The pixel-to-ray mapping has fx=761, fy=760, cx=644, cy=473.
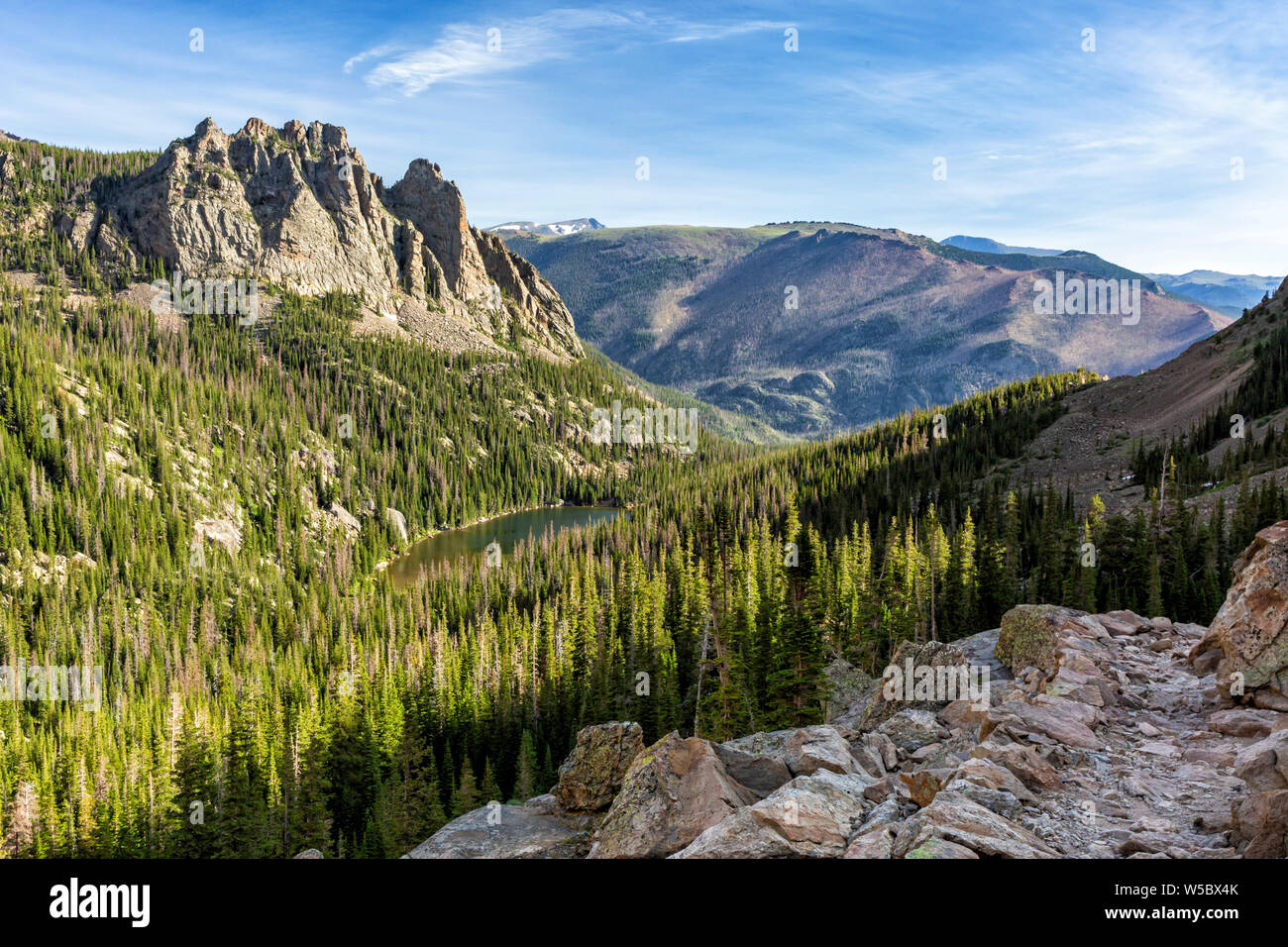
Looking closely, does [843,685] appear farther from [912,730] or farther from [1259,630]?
[1259,630]

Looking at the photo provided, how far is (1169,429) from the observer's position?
135125 millimetres

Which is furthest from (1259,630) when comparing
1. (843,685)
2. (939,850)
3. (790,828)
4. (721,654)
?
(721,654)

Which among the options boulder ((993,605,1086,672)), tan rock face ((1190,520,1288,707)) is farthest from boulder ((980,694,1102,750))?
boulder ((993,605,1086,672))

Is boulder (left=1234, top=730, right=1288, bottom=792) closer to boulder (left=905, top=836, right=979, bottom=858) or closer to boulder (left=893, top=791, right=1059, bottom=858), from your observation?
boulder (left=893, top=791, right=1059, bottom=858)

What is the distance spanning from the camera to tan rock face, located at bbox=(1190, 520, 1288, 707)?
2189cm

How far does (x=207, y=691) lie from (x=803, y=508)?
108m

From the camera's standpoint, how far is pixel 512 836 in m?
25.3

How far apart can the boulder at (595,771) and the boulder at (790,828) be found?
38.8 ft

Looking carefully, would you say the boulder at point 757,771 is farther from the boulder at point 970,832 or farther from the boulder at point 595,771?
the boulder at point 970,832

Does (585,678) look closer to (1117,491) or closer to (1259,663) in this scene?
(1259,663)

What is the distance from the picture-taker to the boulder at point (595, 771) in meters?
27.8

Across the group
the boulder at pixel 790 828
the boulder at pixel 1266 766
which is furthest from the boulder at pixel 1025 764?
the boulder at pixel 1266 766

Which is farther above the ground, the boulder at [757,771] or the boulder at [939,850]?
the boulder at [939,850]
